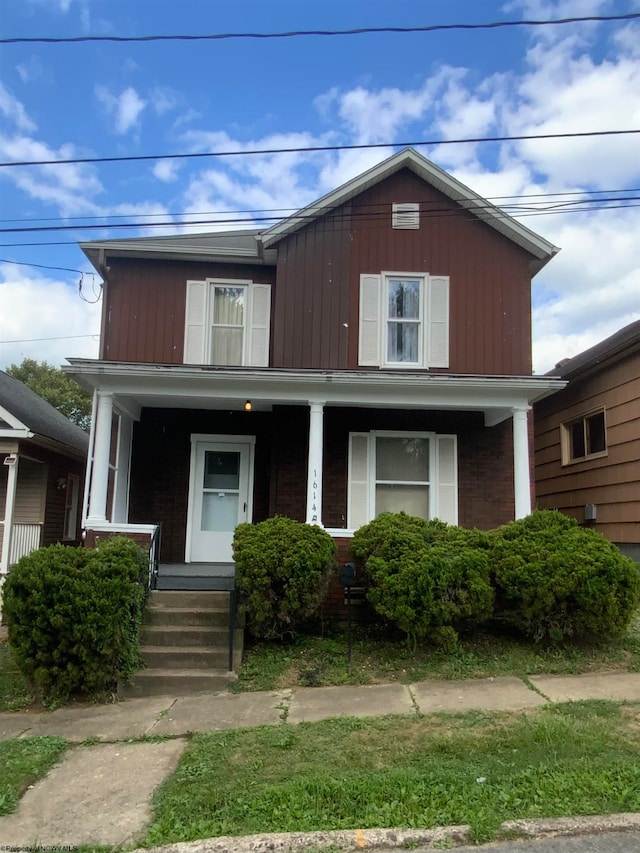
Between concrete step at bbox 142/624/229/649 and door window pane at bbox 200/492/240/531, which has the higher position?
door window pane at bbox 200/492/240/531

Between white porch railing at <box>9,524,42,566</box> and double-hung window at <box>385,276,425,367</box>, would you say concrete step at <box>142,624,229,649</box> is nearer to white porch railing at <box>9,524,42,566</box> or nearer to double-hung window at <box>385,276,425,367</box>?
double-hung window at <box>385,276,425,367</box>

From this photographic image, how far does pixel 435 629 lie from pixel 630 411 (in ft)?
18.1

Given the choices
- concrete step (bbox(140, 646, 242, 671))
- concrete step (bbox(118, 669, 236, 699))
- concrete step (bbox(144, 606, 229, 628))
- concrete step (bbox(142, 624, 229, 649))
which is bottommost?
concrete step (bbox(118, 669, 236, 699))

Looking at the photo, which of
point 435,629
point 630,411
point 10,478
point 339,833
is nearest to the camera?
point 339,833

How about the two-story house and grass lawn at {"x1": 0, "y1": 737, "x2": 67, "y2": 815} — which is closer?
grass lawn at {"x1": 0, "y1": 737, "x2": 67, "y2": 815}

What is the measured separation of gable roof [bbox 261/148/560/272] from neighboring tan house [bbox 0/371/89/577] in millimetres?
5831

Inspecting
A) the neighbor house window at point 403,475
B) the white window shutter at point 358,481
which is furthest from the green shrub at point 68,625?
the neighbor house window at point 403,475

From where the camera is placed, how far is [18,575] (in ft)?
21.5

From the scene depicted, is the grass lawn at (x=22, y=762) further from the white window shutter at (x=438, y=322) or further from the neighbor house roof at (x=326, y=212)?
the neighbor house roof at (x=326, y=212)

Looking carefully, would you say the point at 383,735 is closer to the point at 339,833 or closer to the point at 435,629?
the point at 339,833

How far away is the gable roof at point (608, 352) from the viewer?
1016cm

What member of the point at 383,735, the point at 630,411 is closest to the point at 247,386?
the point at 383,735

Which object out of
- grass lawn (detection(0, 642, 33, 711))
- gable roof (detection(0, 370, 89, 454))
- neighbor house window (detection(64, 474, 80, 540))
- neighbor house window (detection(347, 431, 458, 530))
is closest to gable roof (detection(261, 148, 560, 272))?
neighbor house window (detection(347, 431, 458, 530))

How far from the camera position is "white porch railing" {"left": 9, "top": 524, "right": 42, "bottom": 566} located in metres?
12.0
